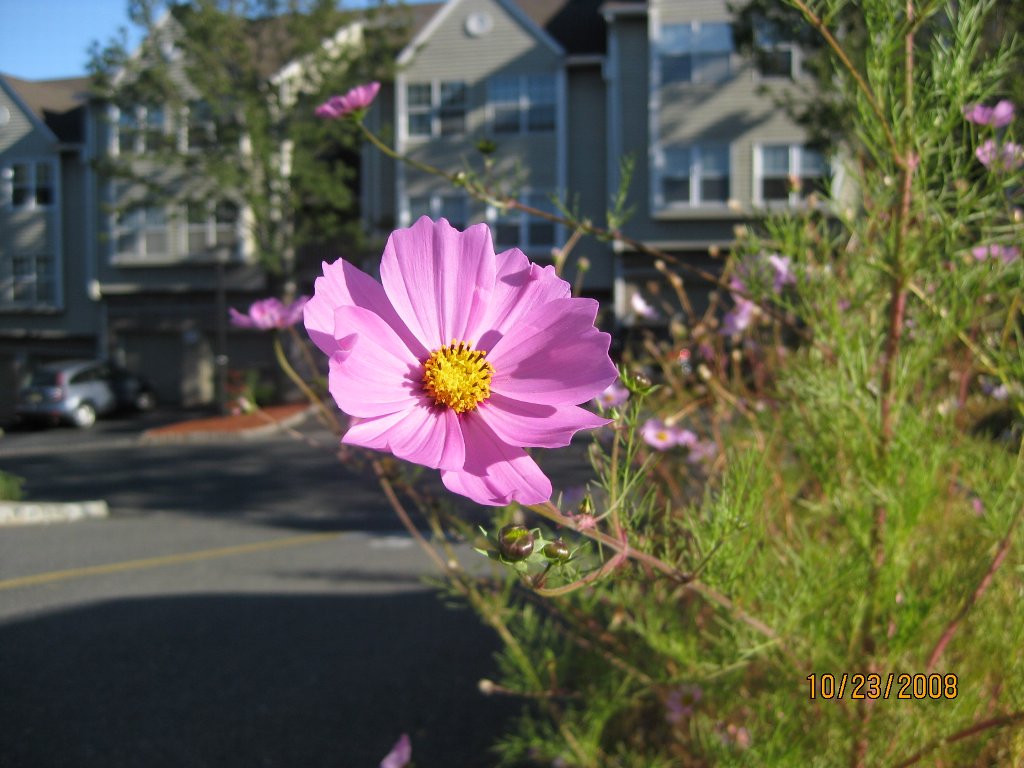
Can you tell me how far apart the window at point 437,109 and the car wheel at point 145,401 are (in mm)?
9477

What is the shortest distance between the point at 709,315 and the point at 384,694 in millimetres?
2067

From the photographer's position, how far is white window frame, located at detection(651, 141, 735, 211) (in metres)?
19.1

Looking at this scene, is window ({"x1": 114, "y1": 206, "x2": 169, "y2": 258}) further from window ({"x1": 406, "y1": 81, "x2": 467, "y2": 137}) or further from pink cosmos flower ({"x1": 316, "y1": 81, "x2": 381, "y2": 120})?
pink cosmos flower ({"x1": 316, "y1": 81, "x2": 381, "y2": 120})

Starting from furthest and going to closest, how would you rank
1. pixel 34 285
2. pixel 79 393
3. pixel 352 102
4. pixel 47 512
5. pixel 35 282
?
pixel 79 393, pixel 34 285, pixel 35 282, pixel 47 512, pixel 352 102

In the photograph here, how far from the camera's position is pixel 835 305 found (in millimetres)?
1479

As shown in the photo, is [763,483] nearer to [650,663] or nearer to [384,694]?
[650,663]

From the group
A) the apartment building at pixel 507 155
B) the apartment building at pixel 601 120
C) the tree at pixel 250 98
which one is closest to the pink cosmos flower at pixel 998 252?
the apartment building at pixel 507 155

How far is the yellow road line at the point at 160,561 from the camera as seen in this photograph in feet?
12.1

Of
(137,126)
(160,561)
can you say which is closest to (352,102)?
(160,561)

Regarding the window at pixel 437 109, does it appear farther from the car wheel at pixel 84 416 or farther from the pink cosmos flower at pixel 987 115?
the pink cosmos flower at pixel 987 115

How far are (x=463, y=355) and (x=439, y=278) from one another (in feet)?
0.25

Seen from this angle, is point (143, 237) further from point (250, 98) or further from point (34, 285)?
point (250, 98)

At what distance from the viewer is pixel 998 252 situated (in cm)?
139

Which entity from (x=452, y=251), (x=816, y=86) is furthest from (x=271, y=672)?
(x=816, y=86)
